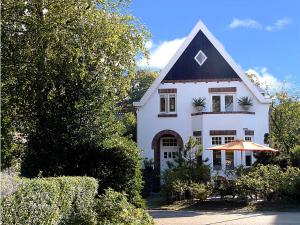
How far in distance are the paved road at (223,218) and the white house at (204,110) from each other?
13045mm

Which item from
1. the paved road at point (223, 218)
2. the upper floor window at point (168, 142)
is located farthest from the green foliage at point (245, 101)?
the paved road at point (223, 218)

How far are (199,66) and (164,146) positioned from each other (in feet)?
19.3

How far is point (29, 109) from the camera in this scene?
17453 mm

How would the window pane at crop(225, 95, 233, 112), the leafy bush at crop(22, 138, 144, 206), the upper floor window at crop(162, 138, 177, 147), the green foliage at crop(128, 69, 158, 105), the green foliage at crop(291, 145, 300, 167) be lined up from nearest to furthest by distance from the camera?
the leafy bush at crop(22, 138, 144, 206)
the green foliage at crop(291, 145, 300, 167)
the window pane at crop(225, 95, 233, 112)
the upper floor window at crop(162, 138, 177, 147)
the green foliage at crop(128, 69, 158, 105)

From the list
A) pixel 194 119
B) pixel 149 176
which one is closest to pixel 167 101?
pixel 194 119

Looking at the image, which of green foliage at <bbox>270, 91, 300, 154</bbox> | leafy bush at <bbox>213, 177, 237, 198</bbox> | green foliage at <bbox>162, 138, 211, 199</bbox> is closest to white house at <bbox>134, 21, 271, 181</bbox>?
green foliage at <bbox>270, 91, 300, 154</bbox>

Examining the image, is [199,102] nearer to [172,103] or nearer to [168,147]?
[172,103]

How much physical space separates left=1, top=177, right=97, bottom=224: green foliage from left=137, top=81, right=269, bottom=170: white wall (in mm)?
19994

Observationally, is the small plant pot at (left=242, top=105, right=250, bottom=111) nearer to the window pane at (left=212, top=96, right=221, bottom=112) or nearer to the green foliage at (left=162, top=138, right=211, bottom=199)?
the window pane at (left=212, top=96, right=221, bottom=112)

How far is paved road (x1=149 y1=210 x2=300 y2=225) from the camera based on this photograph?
52.1ft

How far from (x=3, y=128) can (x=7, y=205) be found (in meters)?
9.03

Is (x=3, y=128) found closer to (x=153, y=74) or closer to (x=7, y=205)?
(x=7, y=205)

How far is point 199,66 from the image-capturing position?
110 feet

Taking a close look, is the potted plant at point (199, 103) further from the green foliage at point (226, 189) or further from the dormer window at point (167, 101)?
the green foliage at point (226, 189)
